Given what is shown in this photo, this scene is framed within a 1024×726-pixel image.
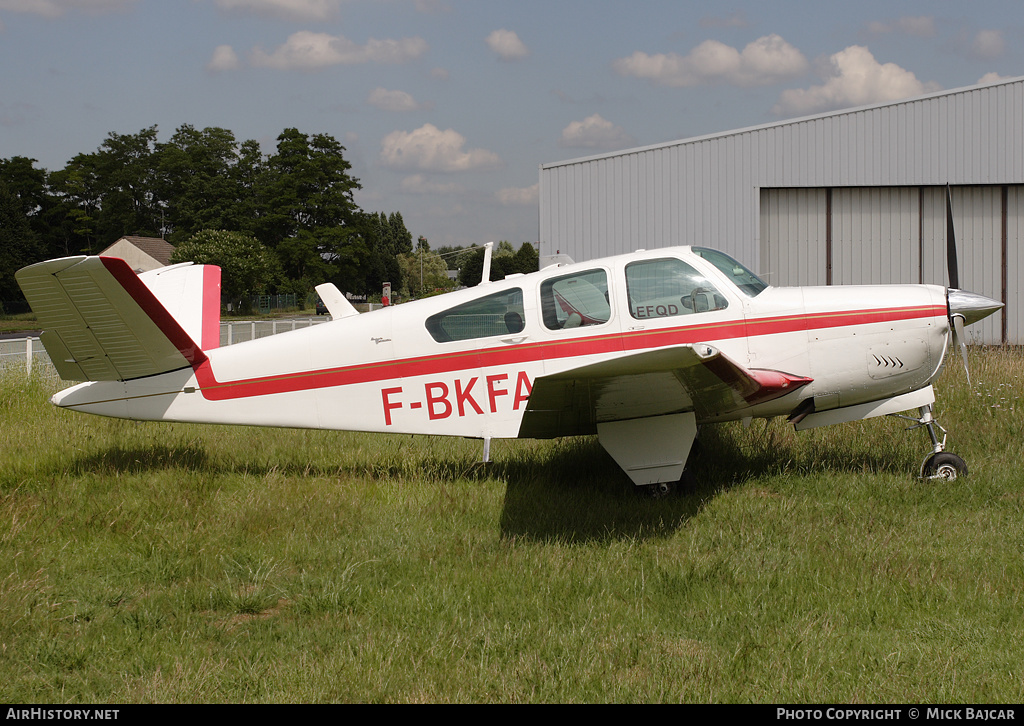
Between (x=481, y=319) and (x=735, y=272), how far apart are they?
2.20 m

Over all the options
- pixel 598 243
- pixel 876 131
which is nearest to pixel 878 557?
pixel 598 243

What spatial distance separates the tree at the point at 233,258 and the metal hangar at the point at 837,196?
4486 centimetres

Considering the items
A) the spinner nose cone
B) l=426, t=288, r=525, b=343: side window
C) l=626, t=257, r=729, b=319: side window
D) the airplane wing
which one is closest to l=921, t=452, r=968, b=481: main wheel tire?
the spinner nose cone

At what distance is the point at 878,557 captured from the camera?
4.54 metres

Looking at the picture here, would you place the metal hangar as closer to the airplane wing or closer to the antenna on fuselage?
the antenna on fuselage

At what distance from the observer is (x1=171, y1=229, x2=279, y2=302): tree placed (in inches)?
2140

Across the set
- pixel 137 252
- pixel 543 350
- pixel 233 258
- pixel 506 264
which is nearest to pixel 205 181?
pixel 137 252

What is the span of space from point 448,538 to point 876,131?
13.8 meters

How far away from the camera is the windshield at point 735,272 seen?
19.4ft

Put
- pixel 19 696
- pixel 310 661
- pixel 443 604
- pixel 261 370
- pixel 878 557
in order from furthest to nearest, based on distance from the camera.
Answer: pixel 261 370 → pixel 878 557 → pixel 443 604 → pixel 310 661 → pixel 19 696

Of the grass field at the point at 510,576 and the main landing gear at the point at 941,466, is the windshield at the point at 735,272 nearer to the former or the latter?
the grass field at the point at 510,576

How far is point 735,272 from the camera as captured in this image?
598 centimetres

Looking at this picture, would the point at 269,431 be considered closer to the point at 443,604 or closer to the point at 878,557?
the point at 443,604

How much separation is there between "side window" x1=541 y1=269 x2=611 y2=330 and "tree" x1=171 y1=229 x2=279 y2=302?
52.2 metres
